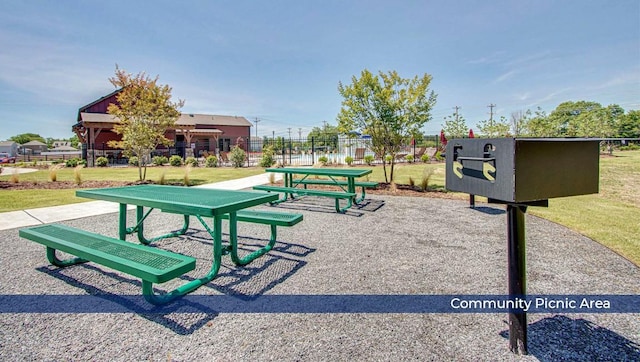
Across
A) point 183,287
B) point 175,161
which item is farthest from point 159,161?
point 183,287

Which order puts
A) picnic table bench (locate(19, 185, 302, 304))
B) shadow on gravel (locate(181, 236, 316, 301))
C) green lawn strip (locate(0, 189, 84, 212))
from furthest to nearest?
green lawn strip (locate(0, 189, 84, 212)) < shadow on gravel (locate(181, 236, 316, 301)) < picnic table bench (locate(19, 185, 302, 304))

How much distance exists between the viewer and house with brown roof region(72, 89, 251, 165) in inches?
851

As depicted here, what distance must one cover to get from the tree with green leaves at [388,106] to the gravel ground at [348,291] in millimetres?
5020

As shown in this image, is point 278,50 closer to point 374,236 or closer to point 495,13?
point 495,13

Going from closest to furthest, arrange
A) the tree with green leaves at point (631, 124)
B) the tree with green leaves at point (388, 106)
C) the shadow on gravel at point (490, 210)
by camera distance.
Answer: the shadow on gravel at point (490, 210) → the tree with green leaves at point (388, 106) → the tree with green leaves at point (631, 124)

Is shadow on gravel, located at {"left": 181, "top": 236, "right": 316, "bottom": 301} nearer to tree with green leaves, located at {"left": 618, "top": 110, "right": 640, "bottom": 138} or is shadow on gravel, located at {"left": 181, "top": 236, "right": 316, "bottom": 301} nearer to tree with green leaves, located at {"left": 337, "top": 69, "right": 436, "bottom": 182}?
tree with green leaves, located at {"left": 337, "top": 69, "right": 436, "bottom": 182}

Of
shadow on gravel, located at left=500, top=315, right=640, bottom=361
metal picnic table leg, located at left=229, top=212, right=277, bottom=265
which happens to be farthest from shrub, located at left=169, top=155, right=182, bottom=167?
shadow on gravel, located at left=500, top=315, right=640, bottom=361

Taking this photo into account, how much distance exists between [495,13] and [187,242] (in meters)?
10.5

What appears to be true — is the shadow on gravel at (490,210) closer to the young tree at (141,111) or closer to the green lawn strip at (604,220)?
the green lawn strip at (604,220)

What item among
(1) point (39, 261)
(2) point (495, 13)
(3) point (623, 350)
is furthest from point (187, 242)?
(2) point (495, 13)

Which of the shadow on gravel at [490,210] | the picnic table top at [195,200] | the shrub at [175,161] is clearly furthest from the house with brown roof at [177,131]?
the shadow on gravel at [490,210]

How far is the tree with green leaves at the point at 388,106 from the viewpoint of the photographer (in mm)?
9266

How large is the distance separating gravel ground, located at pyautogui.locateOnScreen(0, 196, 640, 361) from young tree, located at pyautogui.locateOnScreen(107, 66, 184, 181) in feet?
23.7

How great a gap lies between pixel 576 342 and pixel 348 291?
5.26 ft
